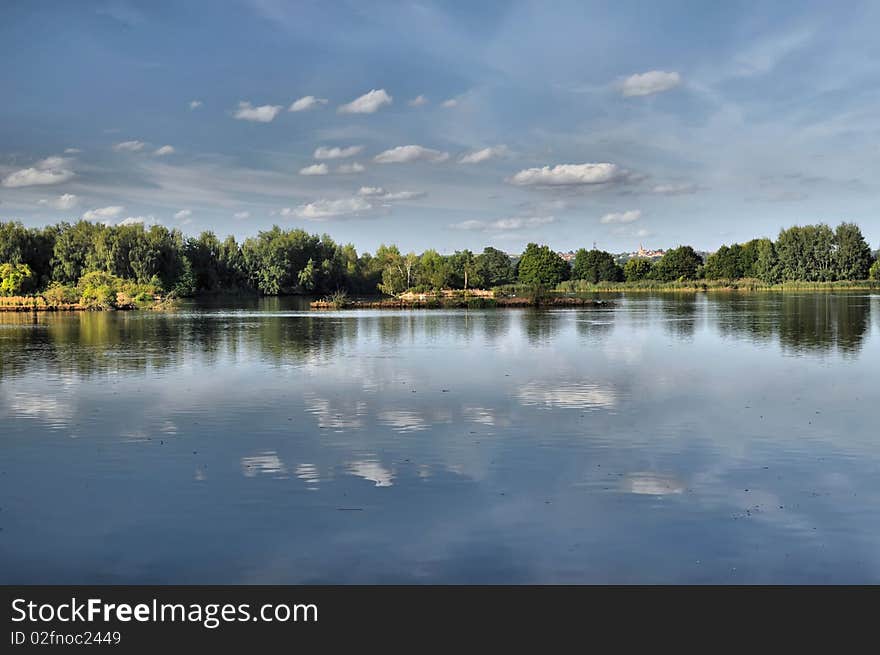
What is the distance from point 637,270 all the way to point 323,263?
63.2 metres

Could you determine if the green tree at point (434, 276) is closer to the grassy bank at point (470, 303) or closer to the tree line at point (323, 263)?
the tree line at point (323, 263)

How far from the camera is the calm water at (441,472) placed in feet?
25.0

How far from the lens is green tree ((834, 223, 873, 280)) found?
12256 cm

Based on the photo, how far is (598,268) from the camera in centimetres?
15175

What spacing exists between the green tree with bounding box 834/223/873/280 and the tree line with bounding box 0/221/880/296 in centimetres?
16

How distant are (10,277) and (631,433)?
88614 millimetres

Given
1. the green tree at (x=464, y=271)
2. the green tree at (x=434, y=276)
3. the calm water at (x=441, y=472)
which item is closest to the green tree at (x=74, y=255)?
the green tree at (x=434, y=276)

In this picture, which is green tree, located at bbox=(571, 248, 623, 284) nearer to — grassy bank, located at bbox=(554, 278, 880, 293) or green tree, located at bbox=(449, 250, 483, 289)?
grassy bank, located at bbox=(554, 278, 880, 293)

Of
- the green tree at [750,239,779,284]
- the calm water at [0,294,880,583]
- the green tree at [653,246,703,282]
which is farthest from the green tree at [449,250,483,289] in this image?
the calm water at [0,294,880,583]

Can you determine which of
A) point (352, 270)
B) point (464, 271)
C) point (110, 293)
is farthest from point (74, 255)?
point (464, 271)

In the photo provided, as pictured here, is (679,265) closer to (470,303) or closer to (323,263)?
(323,263)

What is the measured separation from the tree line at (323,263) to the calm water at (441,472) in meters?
66.4
